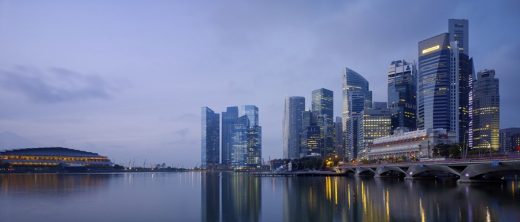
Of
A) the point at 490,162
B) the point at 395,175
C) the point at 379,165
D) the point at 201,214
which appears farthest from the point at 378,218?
the point at 395,175

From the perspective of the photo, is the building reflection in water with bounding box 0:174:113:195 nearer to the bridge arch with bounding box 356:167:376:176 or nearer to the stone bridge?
the stone bridge

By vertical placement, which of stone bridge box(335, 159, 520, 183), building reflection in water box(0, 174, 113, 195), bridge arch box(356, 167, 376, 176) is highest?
stone bridge box(335, 159, 520, 183)

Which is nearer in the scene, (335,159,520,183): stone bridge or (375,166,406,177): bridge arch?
(335,159,520,183): stone bridge

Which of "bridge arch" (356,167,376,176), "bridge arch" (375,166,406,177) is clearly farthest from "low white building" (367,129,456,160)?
"bridge arch" (375,166,406,177)

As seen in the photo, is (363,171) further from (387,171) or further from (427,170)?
(427,170)

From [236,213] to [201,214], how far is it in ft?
10.2

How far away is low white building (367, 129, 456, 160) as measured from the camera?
14725cm

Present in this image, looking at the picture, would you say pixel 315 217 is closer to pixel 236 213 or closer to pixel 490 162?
pixel 236 213

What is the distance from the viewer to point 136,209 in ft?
144

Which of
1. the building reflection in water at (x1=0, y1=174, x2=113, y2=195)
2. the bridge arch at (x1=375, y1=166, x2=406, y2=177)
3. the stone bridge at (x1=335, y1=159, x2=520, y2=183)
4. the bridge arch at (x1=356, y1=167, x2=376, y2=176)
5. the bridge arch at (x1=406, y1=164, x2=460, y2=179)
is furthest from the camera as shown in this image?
the bridge arch at (x1=356, y1=167, x2=376, y2=176)

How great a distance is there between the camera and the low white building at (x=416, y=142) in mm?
147250

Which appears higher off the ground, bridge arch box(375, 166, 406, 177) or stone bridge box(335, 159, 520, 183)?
stone bridge box(335, 159, 520, 183)

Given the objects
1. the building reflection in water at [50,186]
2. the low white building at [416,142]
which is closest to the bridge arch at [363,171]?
the low white building at [416,142]

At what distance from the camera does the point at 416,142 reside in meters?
156
